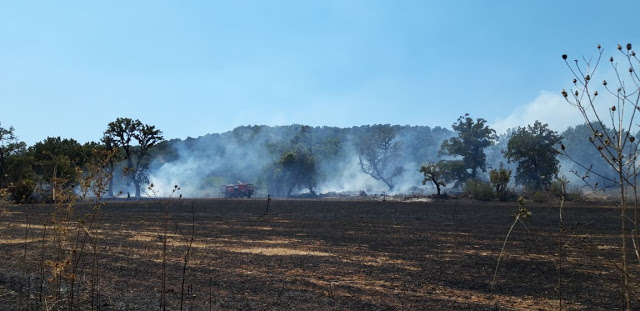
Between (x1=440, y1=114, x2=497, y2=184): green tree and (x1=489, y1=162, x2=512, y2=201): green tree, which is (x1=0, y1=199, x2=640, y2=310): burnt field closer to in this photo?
(x1=489, y1=162, x2=512, y2=201): green tree

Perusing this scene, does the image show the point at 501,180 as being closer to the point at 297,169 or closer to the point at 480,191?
the point at 480,191

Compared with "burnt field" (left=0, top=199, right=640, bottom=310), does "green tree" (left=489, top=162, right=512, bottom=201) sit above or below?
above

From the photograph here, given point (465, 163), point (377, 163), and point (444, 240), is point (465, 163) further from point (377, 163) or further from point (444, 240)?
point (444, 240)

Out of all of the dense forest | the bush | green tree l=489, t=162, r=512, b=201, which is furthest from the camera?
the dense forest

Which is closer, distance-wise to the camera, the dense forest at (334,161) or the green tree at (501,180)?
the green tree at (501,180)

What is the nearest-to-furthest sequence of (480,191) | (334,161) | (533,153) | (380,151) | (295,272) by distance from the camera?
(295,272) → (480,191) → (533,153) → (380,151) → (334,161)

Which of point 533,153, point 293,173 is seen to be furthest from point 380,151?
point 533,153

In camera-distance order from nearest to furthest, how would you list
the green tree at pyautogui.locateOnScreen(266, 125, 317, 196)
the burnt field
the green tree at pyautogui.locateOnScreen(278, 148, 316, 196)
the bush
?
1. the burnt field
2. the bush
3. the green tree at pyautogui.locateOnScreen(278, 148, 316, 196)
4. the green tree at pyautogui.locateOnScreen(266, 125, 317, 196)

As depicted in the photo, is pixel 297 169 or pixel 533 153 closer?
pixel 533 153

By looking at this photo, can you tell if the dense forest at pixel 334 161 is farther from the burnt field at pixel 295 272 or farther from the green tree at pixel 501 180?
the burnt field at pixel 295 272

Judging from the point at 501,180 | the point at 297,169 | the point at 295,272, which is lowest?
the point at 295,272

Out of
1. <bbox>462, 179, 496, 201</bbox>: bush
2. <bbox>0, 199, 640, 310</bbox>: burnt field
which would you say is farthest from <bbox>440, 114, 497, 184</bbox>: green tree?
<bbox>0, 199, 640, 310</bbox>: burnt field

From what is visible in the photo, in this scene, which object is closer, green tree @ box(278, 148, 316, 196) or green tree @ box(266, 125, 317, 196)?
green tree @ box(278, 148, 316, 196)

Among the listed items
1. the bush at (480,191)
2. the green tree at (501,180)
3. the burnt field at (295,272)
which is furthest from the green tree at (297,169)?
the burnt field at (295,272)
